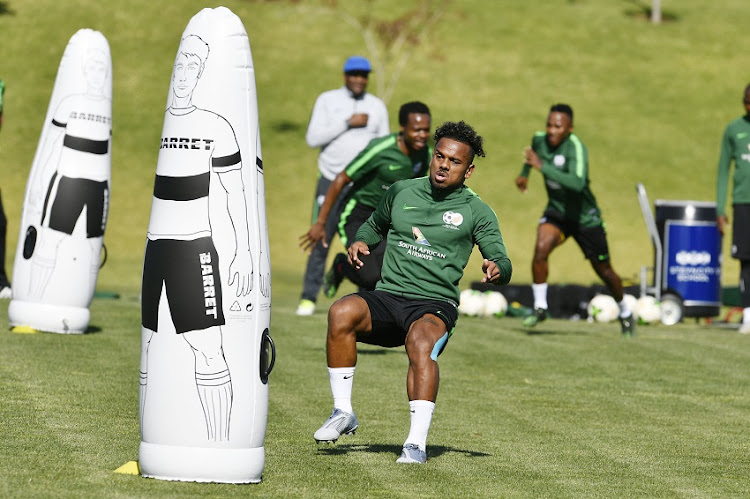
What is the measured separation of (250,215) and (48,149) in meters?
6.22

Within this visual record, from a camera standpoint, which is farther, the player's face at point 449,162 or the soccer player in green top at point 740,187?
the soccer player in green top at point 740,187

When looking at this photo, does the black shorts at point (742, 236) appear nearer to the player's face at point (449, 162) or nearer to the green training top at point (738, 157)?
the green training top at point (738, 157)

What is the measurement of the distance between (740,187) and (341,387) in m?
8.91

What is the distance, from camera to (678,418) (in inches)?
381

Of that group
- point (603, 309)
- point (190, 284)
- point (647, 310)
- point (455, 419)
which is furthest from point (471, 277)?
point (190, 284)

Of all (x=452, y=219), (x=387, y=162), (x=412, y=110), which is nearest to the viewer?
(x=452, y=219)

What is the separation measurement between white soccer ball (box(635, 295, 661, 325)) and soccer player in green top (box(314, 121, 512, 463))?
11.1 meters

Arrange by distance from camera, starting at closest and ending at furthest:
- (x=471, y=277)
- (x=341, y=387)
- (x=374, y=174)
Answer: (x=341, y=387)
(x=374, y=174)
(x=471, y=277)

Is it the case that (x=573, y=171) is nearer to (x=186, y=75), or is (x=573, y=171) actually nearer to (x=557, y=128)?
(x=557, y=128)

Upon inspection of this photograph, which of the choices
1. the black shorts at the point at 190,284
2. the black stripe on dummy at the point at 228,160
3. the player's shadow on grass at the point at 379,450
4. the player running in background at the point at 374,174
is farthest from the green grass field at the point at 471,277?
the black stripe on dummy at the point at 228,160

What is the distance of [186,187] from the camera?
→ 6492 millimetres

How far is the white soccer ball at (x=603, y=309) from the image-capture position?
18888 millimetres

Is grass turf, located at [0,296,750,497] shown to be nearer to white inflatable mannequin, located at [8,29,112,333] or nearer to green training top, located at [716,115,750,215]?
white inflatable mannequin, located at [8,29,112,333]

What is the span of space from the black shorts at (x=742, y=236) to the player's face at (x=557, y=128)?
90.2 inches
